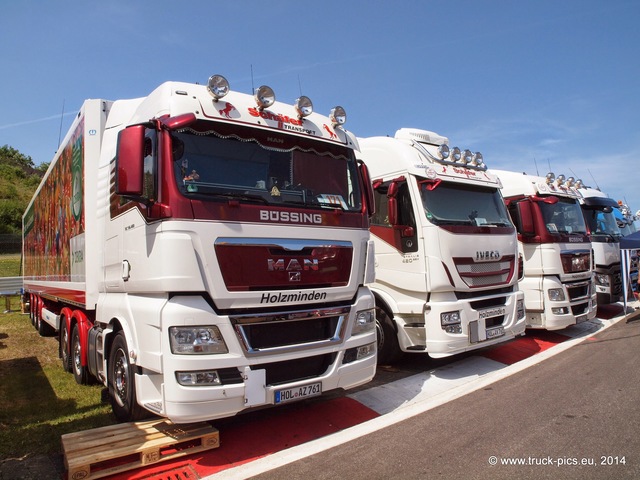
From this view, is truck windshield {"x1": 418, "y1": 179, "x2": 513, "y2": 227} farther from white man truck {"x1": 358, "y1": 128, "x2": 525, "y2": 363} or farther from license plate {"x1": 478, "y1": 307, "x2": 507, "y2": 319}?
license plate {"x1": 478, "y1": 307, "x2": 507, "y2": 319}

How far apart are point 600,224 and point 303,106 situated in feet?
30.1

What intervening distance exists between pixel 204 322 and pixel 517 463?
107 inches

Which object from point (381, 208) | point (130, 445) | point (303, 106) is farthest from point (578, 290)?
point (130, 445)

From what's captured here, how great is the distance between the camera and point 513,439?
4.05 metres

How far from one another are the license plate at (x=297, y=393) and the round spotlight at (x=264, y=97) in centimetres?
266

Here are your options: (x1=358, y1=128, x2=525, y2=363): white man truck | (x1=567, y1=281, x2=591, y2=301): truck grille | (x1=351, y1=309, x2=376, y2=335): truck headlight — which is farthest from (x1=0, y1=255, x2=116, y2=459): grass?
(x1=567, y1=281, x2=591, y2=301): truck grille

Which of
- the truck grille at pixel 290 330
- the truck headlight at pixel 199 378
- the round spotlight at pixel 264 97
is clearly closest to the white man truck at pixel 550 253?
the truck grille at pixel 290 330

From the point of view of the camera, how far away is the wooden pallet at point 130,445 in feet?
11.4

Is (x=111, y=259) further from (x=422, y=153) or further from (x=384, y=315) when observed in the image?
(x=422, y=153)

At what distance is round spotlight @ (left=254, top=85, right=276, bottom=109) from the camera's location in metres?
4.39

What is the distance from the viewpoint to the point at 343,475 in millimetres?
3523

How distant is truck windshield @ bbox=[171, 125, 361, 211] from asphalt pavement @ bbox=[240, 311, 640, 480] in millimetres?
2285

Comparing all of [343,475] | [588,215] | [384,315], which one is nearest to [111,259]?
[343,475]

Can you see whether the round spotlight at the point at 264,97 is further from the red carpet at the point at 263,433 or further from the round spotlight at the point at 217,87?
the red carpet at the point at 263,433
